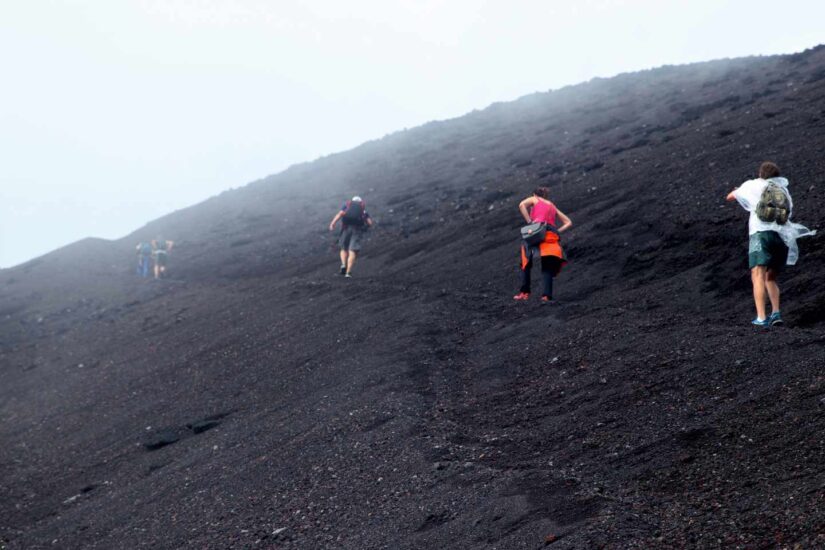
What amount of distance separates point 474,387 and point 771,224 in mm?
3463

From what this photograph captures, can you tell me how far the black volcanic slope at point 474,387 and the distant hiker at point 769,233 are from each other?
48 centimetres

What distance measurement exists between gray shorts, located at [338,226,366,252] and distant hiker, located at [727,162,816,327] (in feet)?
31.1

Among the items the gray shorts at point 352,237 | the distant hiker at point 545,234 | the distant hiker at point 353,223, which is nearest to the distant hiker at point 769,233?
the distant hiker at point 545,234

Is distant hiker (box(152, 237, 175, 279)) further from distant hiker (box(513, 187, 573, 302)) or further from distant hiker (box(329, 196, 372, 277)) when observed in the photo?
distant hiker (box(513, 187, 573, 302))

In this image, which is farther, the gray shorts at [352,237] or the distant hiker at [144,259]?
the distant hiker at [144,259]

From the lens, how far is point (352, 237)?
18906 mm

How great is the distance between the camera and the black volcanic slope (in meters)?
6.54

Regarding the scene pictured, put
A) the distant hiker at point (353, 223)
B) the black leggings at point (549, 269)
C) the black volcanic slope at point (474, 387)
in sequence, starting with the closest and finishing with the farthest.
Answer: the black volcanic slope at point (474, 387)
the black leggings at point (549, 269)
the distant hiker at point (353, 223)

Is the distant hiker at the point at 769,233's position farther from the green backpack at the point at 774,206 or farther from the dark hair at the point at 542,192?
the dark hair at the point at 542,192

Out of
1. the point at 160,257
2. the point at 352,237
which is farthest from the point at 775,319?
the point at 160,257

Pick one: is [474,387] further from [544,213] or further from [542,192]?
[542,192]

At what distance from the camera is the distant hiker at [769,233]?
9.87 metres

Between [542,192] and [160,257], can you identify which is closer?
[542,192]

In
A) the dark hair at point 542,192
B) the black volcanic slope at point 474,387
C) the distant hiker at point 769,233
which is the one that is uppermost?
the dark hair at point 542,192
